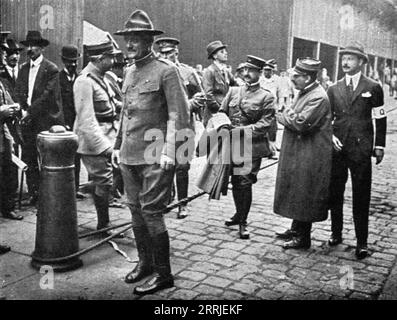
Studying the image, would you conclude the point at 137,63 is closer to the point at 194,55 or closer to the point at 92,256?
the point at 92,256

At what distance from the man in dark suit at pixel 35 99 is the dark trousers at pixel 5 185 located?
2.07 feet

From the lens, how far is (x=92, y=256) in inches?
196

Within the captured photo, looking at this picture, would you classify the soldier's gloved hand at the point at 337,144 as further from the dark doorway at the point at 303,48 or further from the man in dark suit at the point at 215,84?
the dark doorway at the point at 303,48

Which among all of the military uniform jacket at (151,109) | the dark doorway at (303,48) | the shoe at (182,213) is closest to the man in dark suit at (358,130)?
the military uniform jacket at (151,109)

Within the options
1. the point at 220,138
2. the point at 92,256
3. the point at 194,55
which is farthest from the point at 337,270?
the point at 194,55

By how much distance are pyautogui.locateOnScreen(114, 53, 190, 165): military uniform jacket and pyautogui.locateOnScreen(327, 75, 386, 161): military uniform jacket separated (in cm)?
197

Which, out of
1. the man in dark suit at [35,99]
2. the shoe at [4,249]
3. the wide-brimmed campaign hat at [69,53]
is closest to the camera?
the shoe at [4,249]

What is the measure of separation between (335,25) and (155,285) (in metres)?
29.8

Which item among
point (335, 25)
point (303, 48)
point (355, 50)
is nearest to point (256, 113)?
point (355, 50)

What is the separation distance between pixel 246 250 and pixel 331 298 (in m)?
1.32

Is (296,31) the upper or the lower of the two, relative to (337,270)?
upper

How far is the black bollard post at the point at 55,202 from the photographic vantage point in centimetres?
450

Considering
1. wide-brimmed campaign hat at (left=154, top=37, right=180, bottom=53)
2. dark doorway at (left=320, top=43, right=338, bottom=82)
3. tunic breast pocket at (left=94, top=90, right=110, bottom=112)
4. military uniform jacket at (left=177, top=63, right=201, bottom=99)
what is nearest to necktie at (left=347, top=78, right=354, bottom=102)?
military uniform jacket at (left=177, top=63, right=201, bottom=99)

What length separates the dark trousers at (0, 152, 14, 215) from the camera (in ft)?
19.8
